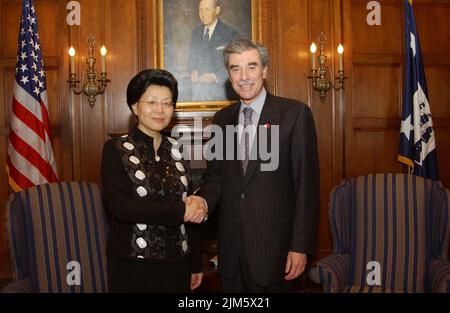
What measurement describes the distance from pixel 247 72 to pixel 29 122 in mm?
2503

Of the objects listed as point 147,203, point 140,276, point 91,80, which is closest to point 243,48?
point 147,203

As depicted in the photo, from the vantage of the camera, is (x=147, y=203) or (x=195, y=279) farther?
(x=195, y=279)

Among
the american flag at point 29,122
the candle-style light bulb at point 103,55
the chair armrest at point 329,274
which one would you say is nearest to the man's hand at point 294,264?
the chair armrest at point 329,274

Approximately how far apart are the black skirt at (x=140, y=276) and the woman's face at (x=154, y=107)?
26.4 inches

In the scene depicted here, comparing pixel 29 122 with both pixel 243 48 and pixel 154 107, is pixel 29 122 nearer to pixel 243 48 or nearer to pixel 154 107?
pixel 154 107

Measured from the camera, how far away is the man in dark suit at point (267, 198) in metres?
2.28

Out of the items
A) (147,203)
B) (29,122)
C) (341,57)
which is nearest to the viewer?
(147,203)

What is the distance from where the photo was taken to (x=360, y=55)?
4.77 metres

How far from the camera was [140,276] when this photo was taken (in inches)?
84.1

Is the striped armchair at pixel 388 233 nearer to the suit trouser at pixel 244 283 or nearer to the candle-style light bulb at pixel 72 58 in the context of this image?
the suit trouser at pixel 244 283

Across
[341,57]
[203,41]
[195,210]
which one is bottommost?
[195,210]

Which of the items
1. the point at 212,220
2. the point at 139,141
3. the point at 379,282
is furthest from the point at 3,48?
the point at 379,282

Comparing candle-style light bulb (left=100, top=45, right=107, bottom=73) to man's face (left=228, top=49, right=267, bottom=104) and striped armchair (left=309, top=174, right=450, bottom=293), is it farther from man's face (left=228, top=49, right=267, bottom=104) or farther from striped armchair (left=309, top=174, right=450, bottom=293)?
striped armchair (left=309, top=174, right=450, bottom=293)

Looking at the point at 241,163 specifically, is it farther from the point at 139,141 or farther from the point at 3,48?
the point at 3,48
